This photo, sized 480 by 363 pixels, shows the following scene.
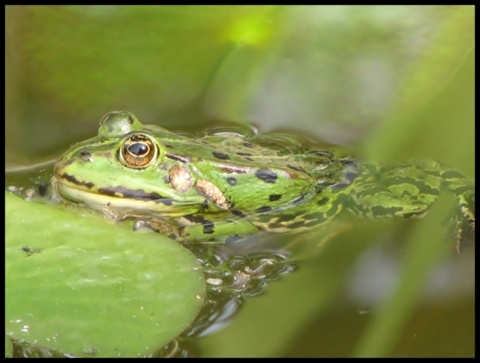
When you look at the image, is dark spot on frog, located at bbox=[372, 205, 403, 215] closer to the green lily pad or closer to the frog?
the frog

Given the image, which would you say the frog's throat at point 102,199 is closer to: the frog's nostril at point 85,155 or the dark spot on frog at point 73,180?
the dark spot on frog at point 73,180

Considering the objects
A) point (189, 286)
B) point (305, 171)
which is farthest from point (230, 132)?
point (189, 286)

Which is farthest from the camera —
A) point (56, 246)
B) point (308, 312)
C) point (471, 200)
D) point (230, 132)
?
point (230, 132)

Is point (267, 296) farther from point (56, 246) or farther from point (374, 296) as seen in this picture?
point (56, 246)

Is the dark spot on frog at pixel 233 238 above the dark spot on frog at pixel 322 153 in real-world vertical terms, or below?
below

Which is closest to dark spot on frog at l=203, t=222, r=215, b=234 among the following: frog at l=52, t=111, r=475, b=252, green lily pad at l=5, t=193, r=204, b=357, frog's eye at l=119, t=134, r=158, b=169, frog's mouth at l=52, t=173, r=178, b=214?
frog at l=52, t=111, r=475, b=252

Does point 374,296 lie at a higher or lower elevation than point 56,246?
lower

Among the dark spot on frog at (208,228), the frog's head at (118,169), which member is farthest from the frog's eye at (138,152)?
the dark spot on frog at (208,228)

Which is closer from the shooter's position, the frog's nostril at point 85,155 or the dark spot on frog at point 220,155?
the frog's nostril at point 85,155
